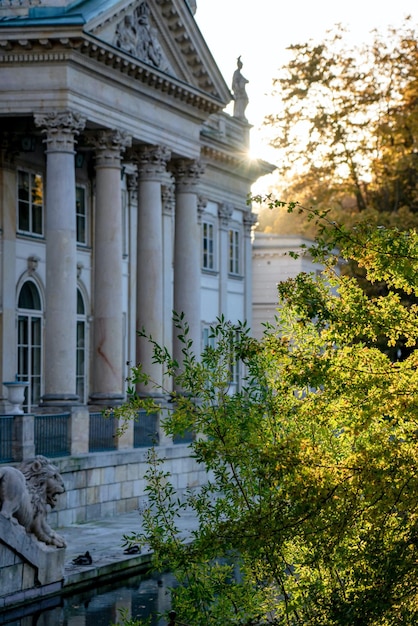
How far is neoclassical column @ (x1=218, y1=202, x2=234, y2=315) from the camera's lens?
161 feet

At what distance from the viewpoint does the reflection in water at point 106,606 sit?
69.1 feet

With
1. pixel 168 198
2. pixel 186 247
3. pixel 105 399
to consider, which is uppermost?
pixel 168 198

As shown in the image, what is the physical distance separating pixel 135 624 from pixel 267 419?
93.6 inches

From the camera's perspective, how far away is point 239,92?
171 feet

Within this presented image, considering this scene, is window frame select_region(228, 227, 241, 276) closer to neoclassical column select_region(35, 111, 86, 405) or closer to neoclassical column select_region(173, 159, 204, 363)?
neoclassical column select_region(173, 159, 204, 363)

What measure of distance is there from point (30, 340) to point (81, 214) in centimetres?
425

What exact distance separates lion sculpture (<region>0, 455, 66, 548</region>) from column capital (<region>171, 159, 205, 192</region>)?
54.4 ft

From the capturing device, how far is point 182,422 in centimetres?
1416

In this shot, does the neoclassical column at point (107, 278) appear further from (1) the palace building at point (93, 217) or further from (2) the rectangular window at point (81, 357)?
(2) the rectangular window at point (81, 357)

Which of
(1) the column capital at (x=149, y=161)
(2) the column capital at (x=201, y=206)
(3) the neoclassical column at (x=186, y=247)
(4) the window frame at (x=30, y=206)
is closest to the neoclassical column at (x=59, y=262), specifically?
(4) the window frame at (x=30, y=206)

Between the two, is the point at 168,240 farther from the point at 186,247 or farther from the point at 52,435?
the point at 52,435

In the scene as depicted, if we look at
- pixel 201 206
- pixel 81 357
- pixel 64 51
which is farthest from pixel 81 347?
pixel 64 51

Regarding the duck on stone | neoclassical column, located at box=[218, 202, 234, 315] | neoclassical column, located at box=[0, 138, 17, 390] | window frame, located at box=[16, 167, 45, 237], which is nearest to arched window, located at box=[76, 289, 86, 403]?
window frame, located at box=[16, 167, 45, 237]

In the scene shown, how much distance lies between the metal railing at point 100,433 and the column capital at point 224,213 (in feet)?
55.7
